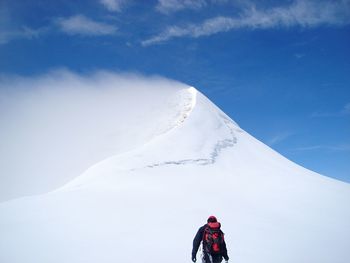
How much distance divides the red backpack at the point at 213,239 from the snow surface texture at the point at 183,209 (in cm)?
501

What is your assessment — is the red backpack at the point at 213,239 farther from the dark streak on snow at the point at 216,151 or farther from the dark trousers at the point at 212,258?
the dark streak on snow at the point at 216,151

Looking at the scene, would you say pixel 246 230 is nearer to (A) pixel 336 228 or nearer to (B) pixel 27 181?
(A) pixel 336 228

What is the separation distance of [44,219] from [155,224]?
5.29 m

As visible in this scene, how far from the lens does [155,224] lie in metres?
17.1

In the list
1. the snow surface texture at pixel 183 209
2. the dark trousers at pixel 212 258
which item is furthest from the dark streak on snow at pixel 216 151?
the dark trousers at pixel 212 258

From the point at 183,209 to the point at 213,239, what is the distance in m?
11.1

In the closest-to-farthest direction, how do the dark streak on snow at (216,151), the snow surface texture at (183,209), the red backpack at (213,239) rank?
1. the red backpack at (213,239)
2. the snow surface texture at (183,209)
3. the dark streak on snow at (216,151)

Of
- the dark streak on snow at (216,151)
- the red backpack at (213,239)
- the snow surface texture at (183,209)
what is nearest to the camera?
the red backpack at (213,239)

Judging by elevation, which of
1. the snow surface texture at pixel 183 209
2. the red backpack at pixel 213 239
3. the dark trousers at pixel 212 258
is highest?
the snow surface texture at pixel 183 209

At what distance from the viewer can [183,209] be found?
774 inches

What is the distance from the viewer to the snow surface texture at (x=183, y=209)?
14.5 metres

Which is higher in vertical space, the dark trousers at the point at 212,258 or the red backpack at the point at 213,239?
the red backpack at the point at 213,239

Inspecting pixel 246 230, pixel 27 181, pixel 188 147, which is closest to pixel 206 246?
pixel 246 230

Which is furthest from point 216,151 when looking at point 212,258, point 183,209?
point 212,258
